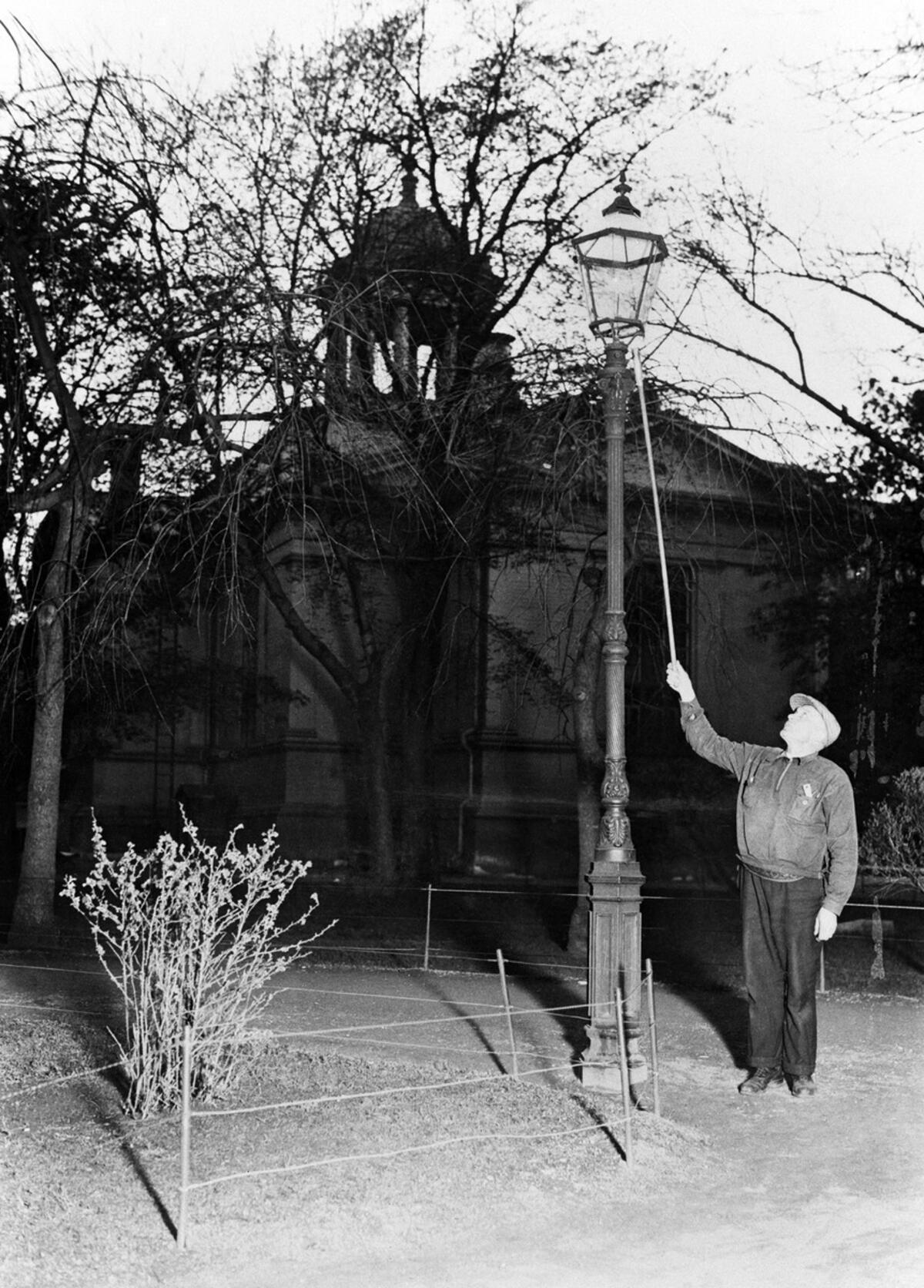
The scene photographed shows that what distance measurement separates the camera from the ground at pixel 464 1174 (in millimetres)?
5953

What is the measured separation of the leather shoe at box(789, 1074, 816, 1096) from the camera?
9.38 m

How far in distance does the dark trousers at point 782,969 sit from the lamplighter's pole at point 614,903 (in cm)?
70

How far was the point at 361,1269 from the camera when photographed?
5.88 meters

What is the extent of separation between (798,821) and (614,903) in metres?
1.27

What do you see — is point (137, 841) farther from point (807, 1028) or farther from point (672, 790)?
point (807, 1028)

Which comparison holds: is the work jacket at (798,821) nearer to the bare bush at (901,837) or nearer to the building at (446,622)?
the building at (446,622)

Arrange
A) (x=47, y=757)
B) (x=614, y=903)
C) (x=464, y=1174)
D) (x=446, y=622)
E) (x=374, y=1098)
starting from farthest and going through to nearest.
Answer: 1. (x=446, y=622)
2. (x=47, y=757)
3. (x=614, y=903)
4. (x=374, y=1098)
5. (x=464, y=1174)

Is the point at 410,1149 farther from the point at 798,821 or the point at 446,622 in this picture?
the point at 446,622

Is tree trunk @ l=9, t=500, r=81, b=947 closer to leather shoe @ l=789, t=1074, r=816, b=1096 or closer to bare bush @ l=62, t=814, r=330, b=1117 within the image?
bare bush @ l=62, t=814, r=330, b=1117

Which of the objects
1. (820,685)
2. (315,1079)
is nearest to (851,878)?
(315,1079)

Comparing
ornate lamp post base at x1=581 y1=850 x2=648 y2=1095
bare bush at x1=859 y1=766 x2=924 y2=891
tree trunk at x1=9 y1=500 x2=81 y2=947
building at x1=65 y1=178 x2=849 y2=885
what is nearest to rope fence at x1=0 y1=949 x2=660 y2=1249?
ornate lamp post base at x1=581 y1=850 x2=648 y2=1095

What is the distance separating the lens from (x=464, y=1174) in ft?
23.2

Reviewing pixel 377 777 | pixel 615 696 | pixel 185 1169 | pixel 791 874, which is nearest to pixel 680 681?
pixel 615 696

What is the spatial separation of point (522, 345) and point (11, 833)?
1998 cm
